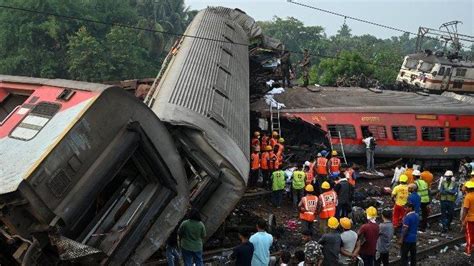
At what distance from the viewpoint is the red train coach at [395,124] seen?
52.6ft

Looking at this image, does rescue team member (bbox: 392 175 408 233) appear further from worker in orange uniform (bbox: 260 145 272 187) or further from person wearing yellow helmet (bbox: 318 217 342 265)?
worker in orange uniform (bbox: 260 145 272 187)

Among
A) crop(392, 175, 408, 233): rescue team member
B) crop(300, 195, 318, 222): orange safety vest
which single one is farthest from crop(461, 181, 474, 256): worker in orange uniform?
crop(300, 195, 318, 222): orange safety vest

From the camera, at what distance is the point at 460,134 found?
1720 centimetres

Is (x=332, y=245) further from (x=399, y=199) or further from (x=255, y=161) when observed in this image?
(x=255, y=161)

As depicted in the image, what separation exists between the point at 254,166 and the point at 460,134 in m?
8.22

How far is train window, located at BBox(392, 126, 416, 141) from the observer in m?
16.5

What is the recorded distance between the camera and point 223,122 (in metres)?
8.13

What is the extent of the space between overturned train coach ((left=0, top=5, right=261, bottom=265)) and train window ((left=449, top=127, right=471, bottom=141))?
1087cm

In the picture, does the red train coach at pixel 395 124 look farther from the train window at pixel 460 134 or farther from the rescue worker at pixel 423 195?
the rescue worker at pixel 423 195

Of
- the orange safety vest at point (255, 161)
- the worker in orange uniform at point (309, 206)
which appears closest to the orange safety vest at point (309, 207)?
the worker in orange uniform at point (309, 206)

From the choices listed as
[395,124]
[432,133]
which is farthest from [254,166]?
[432,133]

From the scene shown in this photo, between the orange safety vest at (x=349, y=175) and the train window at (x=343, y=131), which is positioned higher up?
the train window at (x=343, y=131)

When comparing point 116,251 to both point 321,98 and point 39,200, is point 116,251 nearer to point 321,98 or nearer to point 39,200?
point 39,200

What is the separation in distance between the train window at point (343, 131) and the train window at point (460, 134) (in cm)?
342
